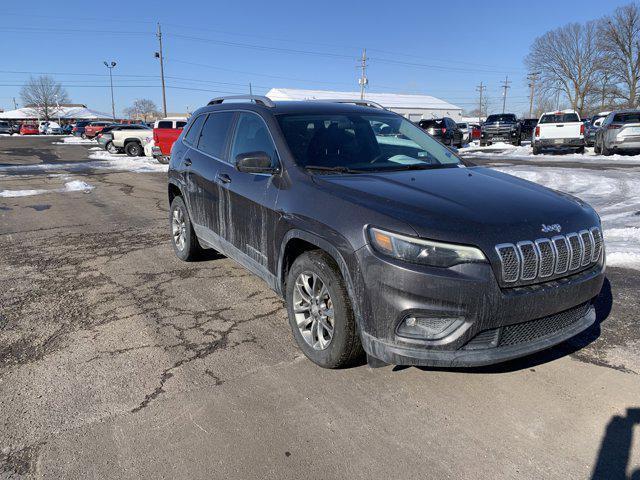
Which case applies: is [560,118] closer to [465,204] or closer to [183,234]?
[183,234]

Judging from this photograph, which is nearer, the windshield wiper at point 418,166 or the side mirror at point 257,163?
the side mirror at point 257,163

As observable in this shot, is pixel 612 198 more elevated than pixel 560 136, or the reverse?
pixel 560 136

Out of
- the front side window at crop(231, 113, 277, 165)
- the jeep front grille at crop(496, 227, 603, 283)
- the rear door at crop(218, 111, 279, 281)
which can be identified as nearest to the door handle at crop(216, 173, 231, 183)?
the rear door at crop(218, 111, 279, 281)

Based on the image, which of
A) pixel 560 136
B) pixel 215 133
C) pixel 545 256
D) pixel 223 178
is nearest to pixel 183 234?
pixel 215 133

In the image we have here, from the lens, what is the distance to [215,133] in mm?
4871

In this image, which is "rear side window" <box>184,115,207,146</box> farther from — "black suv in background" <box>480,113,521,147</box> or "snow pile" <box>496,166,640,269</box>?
"black suv in background" <box>480,113,521,147</box>

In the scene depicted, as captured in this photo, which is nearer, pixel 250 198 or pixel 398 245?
pixel 398 245

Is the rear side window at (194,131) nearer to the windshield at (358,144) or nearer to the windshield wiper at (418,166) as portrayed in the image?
the windshield at (358,144)

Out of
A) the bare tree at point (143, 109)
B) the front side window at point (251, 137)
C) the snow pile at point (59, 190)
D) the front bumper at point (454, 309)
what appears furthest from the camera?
the bare tree at point (143, 109)

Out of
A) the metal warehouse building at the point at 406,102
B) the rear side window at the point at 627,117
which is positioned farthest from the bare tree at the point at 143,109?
the rear side window at the point at 627,117

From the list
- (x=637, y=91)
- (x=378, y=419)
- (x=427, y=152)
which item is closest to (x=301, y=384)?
(x=378, y=419)

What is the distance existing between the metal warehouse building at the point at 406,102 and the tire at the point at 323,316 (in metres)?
63.8

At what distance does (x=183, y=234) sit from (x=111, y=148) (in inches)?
938

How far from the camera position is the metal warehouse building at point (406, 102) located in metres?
67.5
